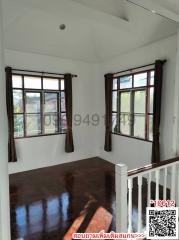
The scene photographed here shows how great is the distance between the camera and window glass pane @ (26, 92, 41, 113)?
476 centimetres

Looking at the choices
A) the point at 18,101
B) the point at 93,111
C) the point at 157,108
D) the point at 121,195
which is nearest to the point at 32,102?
the point at 18,101

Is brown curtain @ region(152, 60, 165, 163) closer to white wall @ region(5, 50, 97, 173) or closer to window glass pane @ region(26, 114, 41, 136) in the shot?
white wall @ region(5, 50, 97, 173)

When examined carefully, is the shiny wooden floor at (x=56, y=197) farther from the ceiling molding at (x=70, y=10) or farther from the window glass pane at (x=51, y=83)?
the ceiling molding at (x=70, y=10)

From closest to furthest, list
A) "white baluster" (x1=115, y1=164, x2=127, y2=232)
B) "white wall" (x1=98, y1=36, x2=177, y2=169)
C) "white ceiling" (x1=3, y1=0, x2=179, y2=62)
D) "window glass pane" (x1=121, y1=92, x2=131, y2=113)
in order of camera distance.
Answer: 1. "white baluster" (x1=115, y1=164, x2=127, y2=232)
2. "white ceiling" (x1=3, y1=0, x2=179, y2=62)
3. "white wall" (x1=98, y1=36, x2=177, y2=169)
4. "window glass pane" (x1=121, y1=92, x2=131, y2=113)

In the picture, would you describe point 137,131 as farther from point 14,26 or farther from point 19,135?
point 14,26

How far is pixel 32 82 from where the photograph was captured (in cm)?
478

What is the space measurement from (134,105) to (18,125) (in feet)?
9.42

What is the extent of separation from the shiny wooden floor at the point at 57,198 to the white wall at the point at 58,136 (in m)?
0.31

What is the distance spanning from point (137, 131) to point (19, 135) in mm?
2871

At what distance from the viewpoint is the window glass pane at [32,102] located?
4.76 metres

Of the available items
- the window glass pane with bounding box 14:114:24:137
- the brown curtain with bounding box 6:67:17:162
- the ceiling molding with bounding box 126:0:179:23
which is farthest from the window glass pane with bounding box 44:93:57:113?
the ceiling molding with bounding box 126:0:179:23

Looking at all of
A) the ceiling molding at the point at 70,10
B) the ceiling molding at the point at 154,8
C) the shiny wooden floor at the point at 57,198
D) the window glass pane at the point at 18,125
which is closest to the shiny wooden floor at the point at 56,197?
the shiny wooden floor at the point at 57,198

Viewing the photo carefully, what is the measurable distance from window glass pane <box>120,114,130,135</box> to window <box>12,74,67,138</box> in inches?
61.3

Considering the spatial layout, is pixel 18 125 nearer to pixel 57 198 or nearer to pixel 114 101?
pixel 57 198
